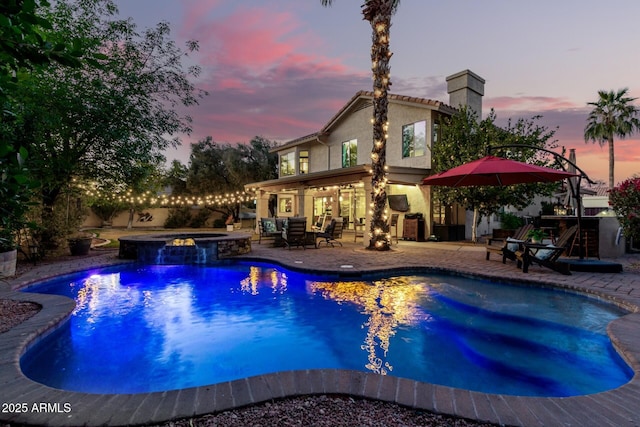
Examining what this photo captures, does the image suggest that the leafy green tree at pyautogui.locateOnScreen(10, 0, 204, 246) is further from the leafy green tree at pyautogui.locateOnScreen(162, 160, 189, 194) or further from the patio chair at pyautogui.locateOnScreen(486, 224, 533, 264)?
the leafy green tree at pyautogui.locateOnScreen(162, 160, 189, 194)

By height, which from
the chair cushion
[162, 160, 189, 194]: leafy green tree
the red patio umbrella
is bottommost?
the chair cushion

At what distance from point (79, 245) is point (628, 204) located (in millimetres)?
16663

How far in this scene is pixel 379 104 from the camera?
11461mm

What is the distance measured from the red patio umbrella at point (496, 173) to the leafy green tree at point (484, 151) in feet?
11.6

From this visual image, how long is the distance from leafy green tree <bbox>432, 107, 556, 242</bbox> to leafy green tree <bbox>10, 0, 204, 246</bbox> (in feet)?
33.2

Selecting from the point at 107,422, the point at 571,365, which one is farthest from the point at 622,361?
the point at 107,422

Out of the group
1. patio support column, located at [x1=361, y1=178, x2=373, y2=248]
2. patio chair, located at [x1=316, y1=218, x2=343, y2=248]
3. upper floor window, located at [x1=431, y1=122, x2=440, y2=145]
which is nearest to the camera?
patio support column, located at [x1=361, y1=178, x2=373, y2=248]

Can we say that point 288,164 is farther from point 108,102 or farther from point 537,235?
point 537,235

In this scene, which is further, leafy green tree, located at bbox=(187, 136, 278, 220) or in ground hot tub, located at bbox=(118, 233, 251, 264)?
leafy green tree, located at bbox=(187, 136, 278, 220)

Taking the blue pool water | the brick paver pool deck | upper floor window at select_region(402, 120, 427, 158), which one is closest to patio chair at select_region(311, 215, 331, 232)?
upper floor window at select_region(402, 120, 427, 158)

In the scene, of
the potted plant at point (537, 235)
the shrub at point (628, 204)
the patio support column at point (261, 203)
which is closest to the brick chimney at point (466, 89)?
the shrub at point (628, 204)

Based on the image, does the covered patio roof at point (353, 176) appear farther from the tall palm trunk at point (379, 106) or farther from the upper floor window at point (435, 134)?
the upper floor window at point (435, 134)

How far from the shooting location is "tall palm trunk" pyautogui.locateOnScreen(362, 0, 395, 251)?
1114cm

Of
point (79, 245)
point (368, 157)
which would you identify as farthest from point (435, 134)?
point (79, 245)
